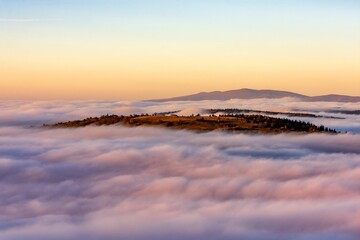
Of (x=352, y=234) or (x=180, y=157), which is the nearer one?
(x=352, y=234)

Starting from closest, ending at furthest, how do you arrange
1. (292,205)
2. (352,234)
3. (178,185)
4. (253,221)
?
(352,234) < (253,221) < (292,205) < (178,185)

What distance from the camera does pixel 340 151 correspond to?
165500mm

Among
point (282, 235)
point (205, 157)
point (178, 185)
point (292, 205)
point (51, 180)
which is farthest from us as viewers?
point (205, 157)

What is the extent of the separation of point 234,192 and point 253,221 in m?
38.7

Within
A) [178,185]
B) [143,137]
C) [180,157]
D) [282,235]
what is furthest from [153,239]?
[143,137]

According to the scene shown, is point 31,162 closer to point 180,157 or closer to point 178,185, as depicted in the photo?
point 180,157

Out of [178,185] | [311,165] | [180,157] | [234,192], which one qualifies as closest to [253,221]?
[234,192]

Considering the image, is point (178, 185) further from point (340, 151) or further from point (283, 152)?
point (340, 151)

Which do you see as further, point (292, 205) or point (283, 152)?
point (283, 152)

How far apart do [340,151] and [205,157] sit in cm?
3445

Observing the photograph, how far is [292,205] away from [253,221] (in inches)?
1009

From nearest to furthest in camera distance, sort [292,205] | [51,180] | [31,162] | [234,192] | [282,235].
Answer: [282,235]
[292,205]
[234,192]
[51,180]
[31,162]

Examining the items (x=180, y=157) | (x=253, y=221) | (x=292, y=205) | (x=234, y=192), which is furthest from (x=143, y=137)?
(x=253, y=221)

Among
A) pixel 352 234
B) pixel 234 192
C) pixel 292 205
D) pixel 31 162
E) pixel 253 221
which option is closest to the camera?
pixel 352 234
